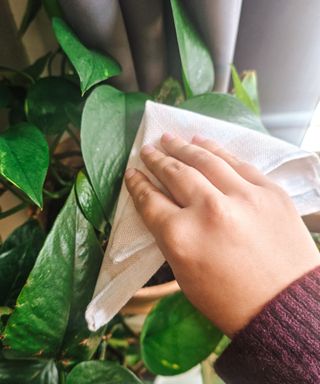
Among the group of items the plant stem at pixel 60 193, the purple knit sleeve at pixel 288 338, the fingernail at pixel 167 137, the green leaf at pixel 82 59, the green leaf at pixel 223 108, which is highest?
the green leaf at pixel 82 59

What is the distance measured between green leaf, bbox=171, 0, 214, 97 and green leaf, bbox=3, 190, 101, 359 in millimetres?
254

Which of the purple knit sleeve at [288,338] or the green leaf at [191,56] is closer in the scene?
the purple knit sleeve at [288,338]

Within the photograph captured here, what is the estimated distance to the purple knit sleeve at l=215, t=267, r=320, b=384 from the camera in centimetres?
30

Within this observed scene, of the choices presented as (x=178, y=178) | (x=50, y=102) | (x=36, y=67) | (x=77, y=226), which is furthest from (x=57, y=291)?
(x=36, y=67)

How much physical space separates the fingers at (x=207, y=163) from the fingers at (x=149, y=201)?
0.18 ft

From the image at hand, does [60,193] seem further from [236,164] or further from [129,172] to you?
[236,164]

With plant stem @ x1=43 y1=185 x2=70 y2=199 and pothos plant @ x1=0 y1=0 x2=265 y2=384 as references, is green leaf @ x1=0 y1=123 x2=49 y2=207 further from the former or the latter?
plant stem @ x1=43 y1=185 x2=70 y2=199

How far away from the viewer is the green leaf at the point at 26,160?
1.08 feet

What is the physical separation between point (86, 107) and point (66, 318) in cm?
25

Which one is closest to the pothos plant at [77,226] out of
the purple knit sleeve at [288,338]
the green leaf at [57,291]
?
the green leaf at [57,291]

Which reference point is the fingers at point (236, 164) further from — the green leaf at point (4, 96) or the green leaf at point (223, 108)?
the green leaf at point (4, 96)

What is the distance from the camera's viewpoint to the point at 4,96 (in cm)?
50

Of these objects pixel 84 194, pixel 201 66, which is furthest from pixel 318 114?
pixel 84 194

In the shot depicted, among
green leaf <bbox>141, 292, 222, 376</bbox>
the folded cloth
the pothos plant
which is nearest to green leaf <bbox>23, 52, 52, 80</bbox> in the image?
the pothos plant
